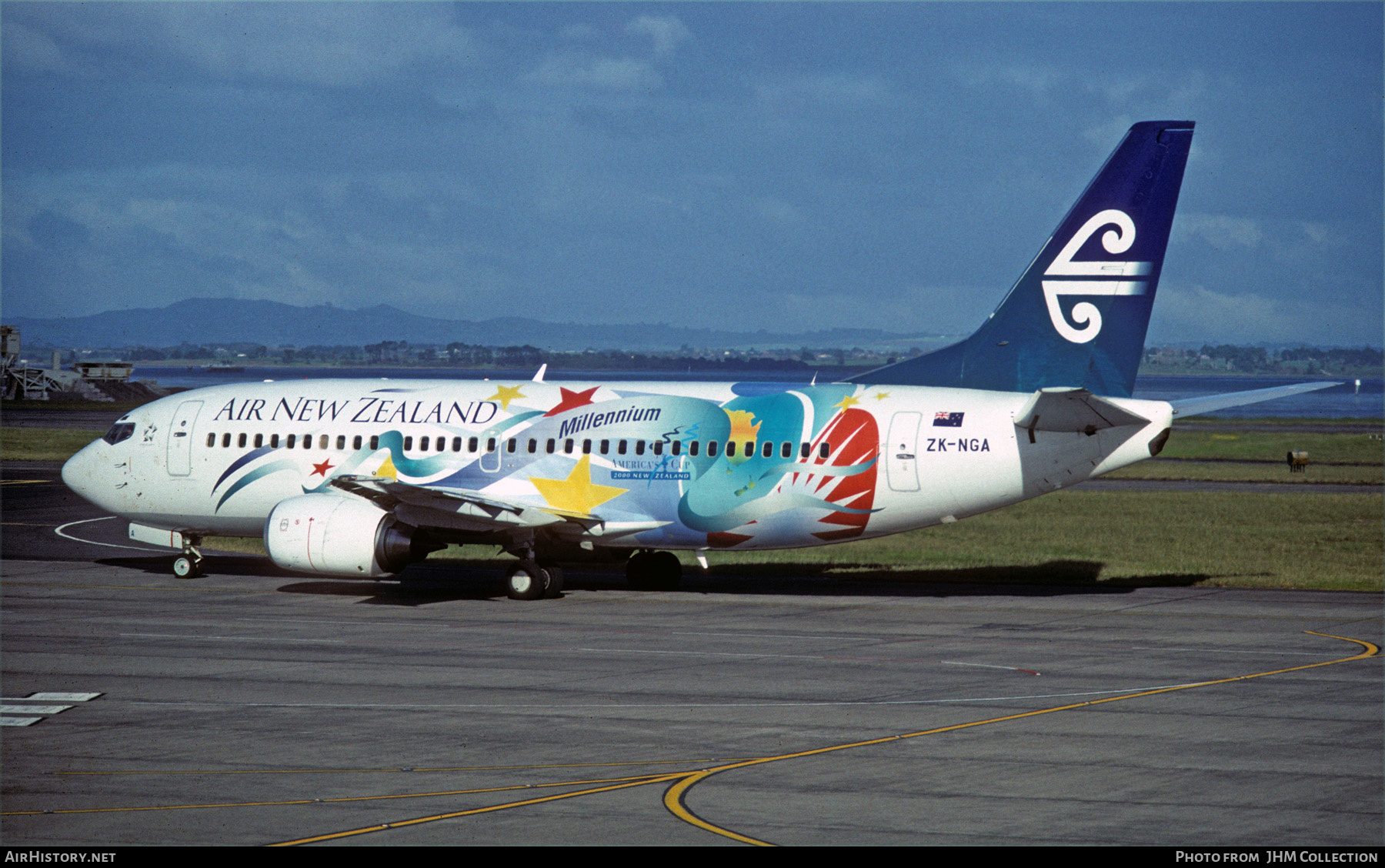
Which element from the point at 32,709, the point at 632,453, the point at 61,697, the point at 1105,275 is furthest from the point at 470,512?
the point at 1105,275

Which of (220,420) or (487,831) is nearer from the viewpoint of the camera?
(487,831)

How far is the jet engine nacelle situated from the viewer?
32.2 meters

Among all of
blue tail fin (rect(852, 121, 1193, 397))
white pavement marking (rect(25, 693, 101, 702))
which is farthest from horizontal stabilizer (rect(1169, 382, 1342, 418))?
white pavement marking (rect(25, 693, 101, 702))

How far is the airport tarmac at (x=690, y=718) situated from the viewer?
14.9m

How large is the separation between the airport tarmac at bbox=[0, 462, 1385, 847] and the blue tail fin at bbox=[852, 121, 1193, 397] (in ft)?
18.6

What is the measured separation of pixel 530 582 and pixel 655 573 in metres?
4.06

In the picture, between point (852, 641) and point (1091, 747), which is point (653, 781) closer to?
point (1091, 747)

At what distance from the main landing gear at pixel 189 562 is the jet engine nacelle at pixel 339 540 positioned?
5.47 metres

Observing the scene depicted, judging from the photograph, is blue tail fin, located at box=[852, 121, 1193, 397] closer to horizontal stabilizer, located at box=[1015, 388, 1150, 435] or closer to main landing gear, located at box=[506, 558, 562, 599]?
horizontal stabilizer, located at box=[1015, 388, 1150, 435]

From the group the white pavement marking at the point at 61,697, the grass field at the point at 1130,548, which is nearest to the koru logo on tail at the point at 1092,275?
the grass field at the point at 1130,548

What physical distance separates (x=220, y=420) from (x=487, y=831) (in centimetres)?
2588

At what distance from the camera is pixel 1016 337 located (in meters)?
32.2

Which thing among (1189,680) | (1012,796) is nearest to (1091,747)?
(1012,796)

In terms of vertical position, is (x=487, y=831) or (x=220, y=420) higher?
(x=220, y=420)
